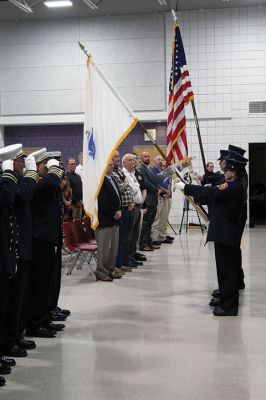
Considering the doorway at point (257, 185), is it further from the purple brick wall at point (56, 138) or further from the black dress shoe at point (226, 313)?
the black dress shoe at point (226, 313)

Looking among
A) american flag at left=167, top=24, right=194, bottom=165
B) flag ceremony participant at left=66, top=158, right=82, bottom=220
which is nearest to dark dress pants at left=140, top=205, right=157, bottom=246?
flag ceremony participant at left=66, top=158, right=82, bottom=220

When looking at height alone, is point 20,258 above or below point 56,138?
below

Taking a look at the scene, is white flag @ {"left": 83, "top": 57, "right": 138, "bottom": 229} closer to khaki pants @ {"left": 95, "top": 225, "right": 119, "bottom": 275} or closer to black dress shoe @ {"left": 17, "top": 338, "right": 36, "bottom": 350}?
khaki pants @ {"left": 95, "top": 225, "right": 119, "bottom": 275}

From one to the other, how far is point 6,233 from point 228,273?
2610mm

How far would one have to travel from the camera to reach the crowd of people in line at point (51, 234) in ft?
14.4

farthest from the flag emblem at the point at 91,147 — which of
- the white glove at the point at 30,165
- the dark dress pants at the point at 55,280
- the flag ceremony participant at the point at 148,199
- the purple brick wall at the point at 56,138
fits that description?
the purple brick wall at the point at 56,138

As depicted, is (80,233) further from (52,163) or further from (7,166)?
(7,166)

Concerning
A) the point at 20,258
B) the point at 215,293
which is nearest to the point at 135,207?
the point at 215,293

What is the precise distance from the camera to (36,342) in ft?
16.5

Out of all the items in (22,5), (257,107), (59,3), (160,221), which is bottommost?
(160,221)

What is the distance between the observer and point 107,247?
7.79m

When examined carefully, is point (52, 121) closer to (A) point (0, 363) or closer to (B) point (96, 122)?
(B) point (96, 122)

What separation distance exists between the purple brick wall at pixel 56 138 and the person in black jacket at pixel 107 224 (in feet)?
27.6

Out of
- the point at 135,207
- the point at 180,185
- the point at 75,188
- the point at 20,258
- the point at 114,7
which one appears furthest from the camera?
the point at 114,7
